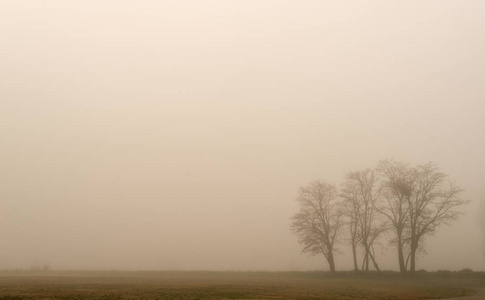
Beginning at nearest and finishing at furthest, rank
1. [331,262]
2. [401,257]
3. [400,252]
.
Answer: [400,252] < [401,257] < [331,262]

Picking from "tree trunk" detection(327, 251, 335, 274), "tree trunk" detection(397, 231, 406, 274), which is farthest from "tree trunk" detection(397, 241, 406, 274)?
"tree trunk" detection(327, 251, 335, 274)

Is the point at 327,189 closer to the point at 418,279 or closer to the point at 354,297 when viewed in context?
the point at 418,279

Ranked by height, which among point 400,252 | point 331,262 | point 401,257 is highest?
point 400,252

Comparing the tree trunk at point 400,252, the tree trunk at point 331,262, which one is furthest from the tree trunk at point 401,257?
the tree trunk at point 331,262

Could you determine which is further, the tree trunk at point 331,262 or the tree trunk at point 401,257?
the tree trunk at point 331,262

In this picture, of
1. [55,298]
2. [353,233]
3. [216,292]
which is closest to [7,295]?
[55,298]

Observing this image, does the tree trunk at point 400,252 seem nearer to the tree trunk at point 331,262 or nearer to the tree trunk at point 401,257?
the tree trunk at point 401,257

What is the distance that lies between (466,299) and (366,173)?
3988 cm

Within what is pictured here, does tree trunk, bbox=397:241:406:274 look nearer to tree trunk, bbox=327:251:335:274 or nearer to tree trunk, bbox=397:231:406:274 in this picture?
tree trunk, bbox=397:231:406:274

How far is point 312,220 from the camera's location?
7362 cm

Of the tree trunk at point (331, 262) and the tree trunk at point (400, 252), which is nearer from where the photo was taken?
the tree trunk at point (400, 252)

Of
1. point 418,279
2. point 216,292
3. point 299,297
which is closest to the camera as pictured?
point 299,297

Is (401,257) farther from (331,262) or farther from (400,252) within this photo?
(331,262)

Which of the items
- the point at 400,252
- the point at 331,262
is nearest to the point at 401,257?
the point at 400,252
